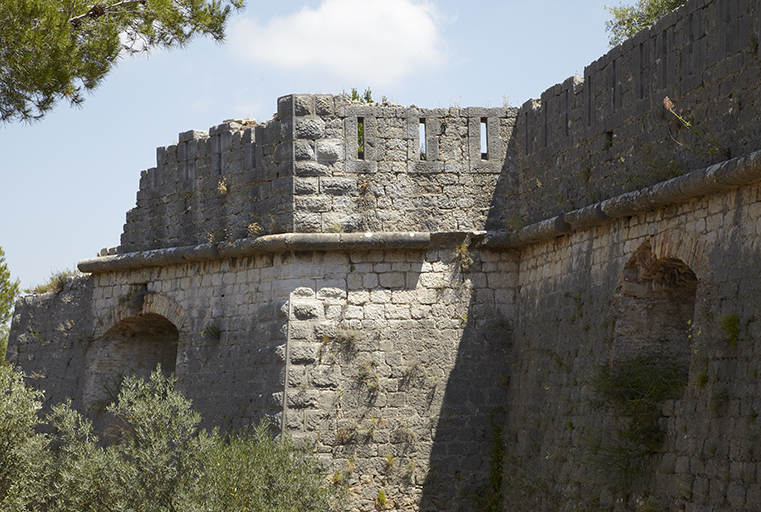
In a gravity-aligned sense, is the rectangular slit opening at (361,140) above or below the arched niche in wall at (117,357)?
above

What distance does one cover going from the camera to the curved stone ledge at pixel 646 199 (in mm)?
6031

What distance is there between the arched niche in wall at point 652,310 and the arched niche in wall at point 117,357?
19.7ft

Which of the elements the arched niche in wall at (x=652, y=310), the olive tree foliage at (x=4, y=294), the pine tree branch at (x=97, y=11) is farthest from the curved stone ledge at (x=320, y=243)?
the olive tree foliage at (x=4, y=294)

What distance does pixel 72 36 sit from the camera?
8.69m

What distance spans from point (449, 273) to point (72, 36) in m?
4.54

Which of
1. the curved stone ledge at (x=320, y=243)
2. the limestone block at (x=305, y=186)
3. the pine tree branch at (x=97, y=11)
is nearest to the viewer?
A: the pine tree branch at (x=97, y=11)

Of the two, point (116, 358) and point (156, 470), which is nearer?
point (156, 470)

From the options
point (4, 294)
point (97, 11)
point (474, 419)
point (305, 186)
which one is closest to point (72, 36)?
point (97, 11)

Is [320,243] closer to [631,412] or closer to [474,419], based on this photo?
[474,419]

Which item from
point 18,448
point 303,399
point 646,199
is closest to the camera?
point 646,199

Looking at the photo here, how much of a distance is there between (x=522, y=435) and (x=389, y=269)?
7.22 ft

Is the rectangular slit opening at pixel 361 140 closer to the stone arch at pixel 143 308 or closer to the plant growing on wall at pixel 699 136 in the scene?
the stone arch at pixel 143 308

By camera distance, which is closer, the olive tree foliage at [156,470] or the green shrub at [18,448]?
the olive tree foliage at [156,470]

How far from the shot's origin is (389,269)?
369 inches
